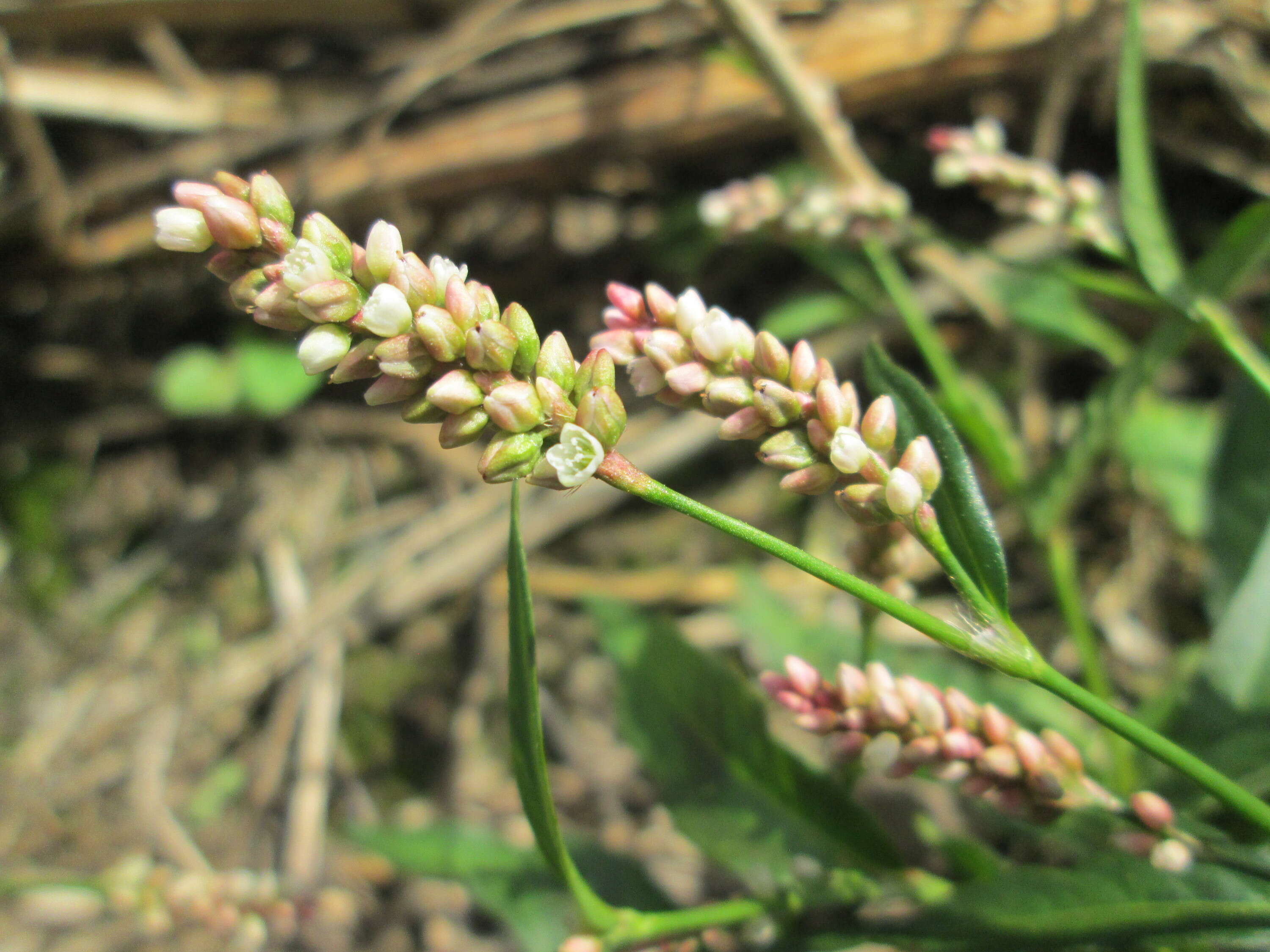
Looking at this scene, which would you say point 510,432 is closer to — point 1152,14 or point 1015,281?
point 1015,281

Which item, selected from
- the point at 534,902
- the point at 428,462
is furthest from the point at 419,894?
the point at 428,462

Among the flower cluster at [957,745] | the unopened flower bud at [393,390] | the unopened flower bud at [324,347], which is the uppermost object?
the unopened flower bud at [324,347]

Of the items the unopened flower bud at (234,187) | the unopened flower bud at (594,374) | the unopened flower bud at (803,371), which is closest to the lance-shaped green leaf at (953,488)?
the unopened flower bud at (803,371)

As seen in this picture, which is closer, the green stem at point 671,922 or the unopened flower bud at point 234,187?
the unopened flower bud at point 234,187

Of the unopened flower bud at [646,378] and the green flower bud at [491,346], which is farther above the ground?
the green flower bud at [491,346]

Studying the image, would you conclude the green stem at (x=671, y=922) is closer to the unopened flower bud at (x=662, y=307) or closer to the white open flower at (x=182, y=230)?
the unopened flower bud at (x=662, y=307)

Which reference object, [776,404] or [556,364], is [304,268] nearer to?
[556,364]

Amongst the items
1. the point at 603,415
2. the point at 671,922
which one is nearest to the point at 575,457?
the point at 603,415
